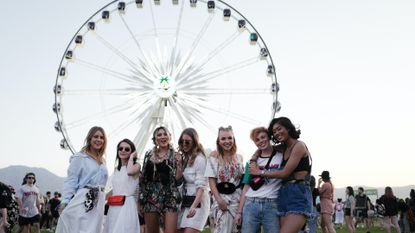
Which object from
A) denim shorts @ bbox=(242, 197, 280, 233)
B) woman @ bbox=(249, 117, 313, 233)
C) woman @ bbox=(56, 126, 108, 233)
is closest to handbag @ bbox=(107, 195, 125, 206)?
woman @ bbox=(56, 126, 108, 233)

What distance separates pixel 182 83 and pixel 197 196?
37.2 feet

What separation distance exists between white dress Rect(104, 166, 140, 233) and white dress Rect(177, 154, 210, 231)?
527 mm

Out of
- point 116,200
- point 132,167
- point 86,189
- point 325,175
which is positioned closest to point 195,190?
point 132,167

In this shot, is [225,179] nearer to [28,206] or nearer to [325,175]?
[325,175]

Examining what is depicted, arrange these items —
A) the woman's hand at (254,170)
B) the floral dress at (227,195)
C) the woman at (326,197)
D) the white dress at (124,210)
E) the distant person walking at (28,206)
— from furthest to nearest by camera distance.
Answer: the distant person walking at (28,206)
the woman at (326,197)
the white dress at (124,210)
the floral dress at (227,195)
the woman's hand at (254,170)

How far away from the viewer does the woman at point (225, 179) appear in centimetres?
579

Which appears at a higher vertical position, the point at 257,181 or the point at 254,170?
the point at 254,170

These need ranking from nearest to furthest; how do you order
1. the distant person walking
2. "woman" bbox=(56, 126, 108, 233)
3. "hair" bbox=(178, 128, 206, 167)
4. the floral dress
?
"woman" bbox=(56, 126, 108, 233)
the floral dress
"hair" bbox=(178, 128, 206, 167)
the distant person walking

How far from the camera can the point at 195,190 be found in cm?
619

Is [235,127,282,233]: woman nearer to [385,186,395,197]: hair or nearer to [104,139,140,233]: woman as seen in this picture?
[104,139,140,233]: woman

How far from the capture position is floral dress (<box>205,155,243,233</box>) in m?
5.79

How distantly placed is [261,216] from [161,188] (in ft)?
4.45

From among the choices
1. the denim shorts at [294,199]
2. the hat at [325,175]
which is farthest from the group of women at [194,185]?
the hat at [325,175]

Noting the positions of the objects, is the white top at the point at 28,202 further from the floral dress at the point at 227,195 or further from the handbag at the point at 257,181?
the handbag at the point at 257,181
